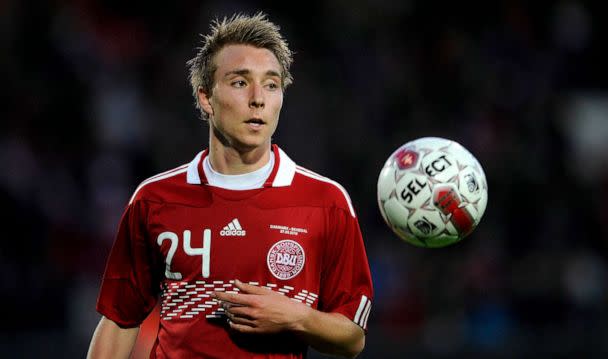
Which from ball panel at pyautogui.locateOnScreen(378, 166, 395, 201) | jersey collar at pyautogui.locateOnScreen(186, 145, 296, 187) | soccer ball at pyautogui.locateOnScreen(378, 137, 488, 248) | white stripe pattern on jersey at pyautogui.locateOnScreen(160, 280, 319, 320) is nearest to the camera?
white stripe pattern on jersey at pyautogui.locateOnScreen(160, 280, 319, 320)

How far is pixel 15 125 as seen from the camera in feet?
33.6

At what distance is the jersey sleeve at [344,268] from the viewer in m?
3.86

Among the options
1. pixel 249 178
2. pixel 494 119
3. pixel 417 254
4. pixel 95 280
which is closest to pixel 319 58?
pixel 494 119

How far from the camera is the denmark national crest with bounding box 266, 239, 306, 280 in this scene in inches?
147

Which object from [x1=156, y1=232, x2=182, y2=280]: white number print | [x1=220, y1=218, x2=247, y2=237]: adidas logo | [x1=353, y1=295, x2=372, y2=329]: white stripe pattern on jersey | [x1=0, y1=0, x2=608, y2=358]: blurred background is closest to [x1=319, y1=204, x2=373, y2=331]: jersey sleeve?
[x1=353, y1=295, x2=372, y2=329]: white stripe pattern on jersey

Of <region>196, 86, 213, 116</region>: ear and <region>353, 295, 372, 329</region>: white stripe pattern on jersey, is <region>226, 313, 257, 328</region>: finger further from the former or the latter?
<region>196, 86, 213, 116</region>: ear

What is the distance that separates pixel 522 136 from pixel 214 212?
839cm

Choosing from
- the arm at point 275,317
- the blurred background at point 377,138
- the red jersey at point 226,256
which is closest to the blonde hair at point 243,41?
the red jersey at point 226,256

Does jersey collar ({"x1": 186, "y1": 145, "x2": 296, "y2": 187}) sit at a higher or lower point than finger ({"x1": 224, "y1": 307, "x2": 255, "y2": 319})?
higher

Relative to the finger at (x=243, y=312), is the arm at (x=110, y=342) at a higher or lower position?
lower

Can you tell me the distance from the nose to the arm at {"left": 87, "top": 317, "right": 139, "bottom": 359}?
1075 mm

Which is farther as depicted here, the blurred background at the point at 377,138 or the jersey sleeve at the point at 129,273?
the blurred background at the point at 377,138

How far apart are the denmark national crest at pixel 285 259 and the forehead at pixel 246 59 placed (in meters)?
0.69

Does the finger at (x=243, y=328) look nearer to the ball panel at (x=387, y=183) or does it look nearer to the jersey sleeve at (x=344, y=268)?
the jersey sleeve at (x=344, y=268)
